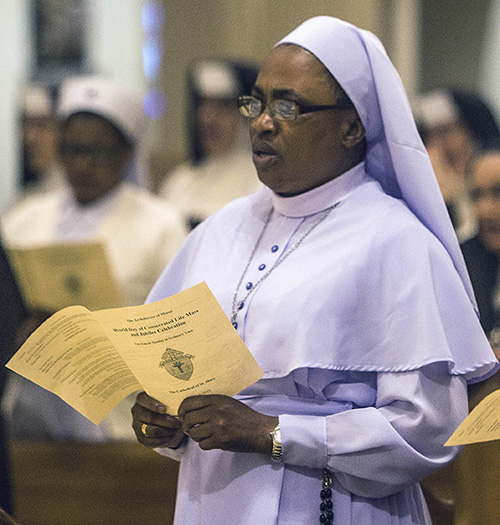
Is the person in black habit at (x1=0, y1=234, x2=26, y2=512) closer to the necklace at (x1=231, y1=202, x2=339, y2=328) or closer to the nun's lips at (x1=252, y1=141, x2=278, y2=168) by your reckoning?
the necklace at (x1=231, y1=202, x2=339, y2=328)

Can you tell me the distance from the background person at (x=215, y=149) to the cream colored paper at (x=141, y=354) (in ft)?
12.3

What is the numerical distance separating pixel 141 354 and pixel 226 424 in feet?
0.87

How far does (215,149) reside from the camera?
619 centimetres

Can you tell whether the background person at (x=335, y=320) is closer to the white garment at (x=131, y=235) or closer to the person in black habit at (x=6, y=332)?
the person in black habit at (x=6, y=332)

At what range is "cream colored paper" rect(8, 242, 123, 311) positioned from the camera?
388cm

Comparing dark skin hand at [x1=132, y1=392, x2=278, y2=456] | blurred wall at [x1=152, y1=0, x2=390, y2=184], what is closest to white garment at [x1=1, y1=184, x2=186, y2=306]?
dark skin hand at [x1=132, y1=392, x2=278, y2=456]

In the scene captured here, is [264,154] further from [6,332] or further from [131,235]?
[131,235]

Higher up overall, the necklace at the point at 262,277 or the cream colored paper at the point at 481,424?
the necklace at the point at 262,277

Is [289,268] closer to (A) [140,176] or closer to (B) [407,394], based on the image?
(B) [407,394]

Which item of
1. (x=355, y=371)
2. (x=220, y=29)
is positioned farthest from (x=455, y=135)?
(x=355, y=371)

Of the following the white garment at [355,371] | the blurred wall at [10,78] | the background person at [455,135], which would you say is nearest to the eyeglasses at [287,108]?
the white garment at [355,371]

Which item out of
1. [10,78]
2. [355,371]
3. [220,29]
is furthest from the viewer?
[10,78]

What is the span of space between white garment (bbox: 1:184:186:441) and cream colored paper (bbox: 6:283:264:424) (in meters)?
1.96

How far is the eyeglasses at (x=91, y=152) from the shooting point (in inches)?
174
